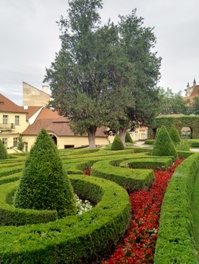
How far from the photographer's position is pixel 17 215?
3949 millimetres

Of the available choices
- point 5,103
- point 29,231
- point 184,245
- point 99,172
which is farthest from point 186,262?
point 5,103

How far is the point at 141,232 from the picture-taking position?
161 inches

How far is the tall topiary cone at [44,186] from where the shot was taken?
14.0ft

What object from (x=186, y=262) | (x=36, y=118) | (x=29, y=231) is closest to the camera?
(x=186, y=262)

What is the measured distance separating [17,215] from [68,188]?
102 centimetres

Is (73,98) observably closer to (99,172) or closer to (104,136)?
(104,136)

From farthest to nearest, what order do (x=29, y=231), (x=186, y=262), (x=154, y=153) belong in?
(x=154, y=153) < (x=29, y=231) < (x=186, y=262)

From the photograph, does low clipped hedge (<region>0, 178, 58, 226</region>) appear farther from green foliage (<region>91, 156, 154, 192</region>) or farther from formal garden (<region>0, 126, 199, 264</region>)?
green foliage (<region>91, 156, 154, 192</region>)

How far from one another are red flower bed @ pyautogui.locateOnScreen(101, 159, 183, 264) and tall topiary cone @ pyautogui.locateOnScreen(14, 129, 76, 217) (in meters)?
1.25

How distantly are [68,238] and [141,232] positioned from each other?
1550 mm

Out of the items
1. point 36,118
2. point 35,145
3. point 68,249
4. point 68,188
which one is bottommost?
point 68,249

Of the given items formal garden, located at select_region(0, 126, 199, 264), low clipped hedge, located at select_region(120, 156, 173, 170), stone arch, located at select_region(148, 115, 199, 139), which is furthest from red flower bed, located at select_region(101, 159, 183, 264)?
stone arch, located at select_region(148, 115, 199, 139)

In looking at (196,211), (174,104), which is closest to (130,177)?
(196,211)

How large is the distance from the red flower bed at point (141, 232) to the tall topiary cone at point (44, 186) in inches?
49.1
